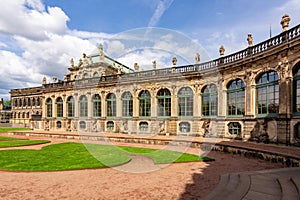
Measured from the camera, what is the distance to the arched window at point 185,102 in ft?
79.0

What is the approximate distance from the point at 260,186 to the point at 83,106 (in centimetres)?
Answer: 2941

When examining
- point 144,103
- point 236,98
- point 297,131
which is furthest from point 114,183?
point 144,103

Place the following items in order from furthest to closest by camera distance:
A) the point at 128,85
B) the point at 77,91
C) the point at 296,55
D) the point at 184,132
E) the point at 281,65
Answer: the point at 77,91 → the point at 128,85 → the point at 184,132 → the point at 281,65 → the point at 296,55

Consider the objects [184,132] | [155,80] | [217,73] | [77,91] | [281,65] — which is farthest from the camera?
[77,91]

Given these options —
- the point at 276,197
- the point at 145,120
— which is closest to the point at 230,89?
the point at 145,120

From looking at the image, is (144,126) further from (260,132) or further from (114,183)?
(114,183)

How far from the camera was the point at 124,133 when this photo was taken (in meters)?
27.4

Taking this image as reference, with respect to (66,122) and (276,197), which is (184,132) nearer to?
(276,197)

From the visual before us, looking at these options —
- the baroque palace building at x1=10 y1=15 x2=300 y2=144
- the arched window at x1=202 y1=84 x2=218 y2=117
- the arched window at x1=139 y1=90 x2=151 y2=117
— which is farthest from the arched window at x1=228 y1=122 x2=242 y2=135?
the arched window at x1=139 y1=90 x2=151 y2=117

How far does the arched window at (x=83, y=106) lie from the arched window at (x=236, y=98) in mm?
22610

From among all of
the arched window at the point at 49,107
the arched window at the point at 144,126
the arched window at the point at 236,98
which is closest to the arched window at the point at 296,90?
the arched window at the point at 236,98

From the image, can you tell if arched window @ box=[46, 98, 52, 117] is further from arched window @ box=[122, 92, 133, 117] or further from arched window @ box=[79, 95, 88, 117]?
arched window @ box=[122, 92, 133, 117]

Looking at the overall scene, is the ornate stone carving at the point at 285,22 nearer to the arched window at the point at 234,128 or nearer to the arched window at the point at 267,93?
the arched window at the point at 267,93

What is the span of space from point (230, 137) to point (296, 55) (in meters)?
9.94
